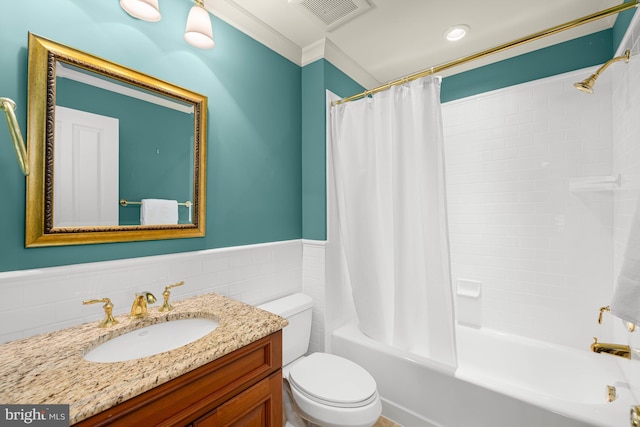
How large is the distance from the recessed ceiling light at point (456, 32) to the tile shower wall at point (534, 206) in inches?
21.2

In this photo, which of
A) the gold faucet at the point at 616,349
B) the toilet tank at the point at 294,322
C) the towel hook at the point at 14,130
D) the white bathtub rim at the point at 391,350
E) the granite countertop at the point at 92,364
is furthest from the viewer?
the toilet tank at the point at 294,322

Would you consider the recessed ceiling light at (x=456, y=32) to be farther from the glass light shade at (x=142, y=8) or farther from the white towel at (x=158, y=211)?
the white towel at (x=158, y=211)

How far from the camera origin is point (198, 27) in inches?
48.7

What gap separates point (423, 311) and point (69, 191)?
188 cm

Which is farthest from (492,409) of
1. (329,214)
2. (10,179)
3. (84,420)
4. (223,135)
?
(10,179)

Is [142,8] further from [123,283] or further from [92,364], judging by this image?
[92,364]

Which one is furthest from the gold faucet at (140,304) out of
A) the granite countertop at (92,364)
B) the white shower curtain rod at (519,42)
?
the white shower curtain rod at (519,42)

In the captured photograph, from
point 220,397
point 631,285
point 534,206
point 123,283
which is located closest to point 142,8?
point 123,283

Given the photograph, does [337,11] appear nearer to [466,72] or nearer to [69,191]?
[466,72]

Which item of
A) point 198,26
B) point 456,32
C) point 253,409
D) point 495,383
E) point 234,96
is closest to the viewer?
point 253,409

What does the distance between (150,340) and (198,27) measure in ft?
4.57

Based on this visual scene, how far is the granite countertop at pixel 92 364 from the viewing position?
656 mm

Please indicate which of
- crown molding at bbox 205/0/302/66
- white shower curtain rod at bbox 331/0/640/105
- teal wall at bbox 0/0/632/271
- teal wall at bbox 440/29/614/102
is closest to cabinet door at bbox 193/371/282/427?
teal wall at bbox 0/0/632/271

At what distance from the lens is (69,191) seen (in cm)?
107
